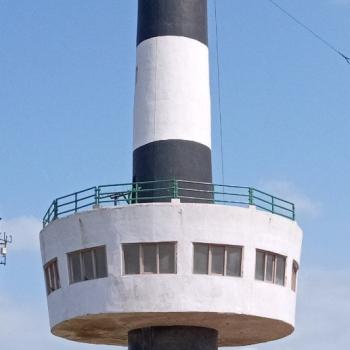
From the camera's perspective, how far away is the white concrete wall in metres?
38.3

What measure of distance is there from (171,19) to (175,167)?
607 centimetres

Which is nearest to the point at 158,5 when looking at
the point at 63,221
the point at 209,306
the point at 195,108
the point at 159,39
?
the point at 159,39

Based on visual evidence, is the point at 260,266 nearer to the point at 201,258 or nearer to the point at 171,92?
the point at 201,258

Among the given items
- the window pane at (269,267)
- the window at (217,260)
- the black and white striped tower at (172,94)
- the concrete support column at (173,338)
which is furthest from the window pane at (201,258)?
the black and white striped tower at (172,94)

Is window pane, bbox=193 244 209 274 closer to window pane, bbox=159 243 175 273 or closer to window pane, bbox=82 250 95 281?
window pane, bbox=159 243 175 273

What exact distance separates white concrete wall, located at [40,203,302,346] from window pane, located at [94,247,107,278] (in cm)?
27

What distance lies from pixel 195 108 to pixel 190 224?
5765mm

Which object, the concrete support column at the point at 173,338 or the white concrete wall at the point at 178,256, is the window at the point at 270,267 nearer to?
the white concrete wall at the point at 178,256

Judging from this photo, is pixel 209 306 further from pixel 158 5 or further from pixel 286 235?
pixel 158 5

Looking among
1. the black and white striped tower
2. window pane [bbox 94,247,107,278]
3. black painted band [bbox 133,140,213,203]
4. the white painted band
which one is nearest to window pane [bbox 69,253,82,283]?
window pane [bbox 94,247,107,278]

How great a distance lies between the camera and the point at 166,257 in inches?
1518

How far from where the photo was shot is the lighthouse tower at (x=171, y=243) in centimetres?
3853

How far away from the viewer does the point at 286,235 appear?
4066 cm

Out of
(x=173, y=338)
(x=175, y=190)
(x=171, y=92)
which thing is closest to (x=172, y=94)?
(x=171, y=92)
